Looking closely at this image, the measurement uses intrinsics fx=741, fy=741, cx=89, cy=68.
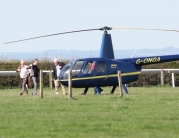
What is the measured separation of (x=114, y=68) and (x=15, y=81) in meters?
12.9

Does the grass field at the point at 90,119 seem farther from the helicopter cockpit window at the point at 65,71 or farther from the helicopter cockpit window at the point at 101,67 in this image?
the helicopter cockpit window at the point at 101,67

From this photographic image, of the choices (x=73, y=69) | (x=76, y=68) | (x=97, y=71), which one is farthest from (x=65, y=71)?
(x=97, y=71)

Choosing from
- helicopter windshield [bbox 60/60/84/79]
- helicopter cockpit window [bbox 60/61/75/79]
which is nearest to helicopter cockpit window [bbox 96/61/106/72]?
helicopter windshield [bbox 60/60/84/79]

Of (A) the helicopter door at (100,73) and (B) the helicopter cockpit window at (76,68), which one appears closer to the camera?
(B) the helicopter cockpit window at (76,68)

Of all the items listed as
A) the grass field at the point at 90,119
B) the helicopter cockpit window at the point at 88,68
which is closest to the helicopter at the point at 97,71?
the helicopter cockpit window at the point at 88,68

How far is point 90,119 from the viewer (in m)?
18.4

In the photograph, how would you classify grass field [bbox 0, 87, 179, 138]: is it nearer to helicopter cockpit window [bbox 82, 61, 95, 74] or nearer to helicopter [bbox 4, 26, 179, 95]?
helicopter [bbox 4, 26, 179, 95]

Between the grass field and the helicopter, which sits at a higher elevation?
the helicopter

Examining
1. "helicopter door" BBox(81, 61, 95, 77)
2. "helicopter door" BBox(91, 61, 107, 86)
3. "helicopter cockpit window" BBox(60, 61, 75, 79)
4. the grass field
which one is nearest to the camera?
the grass field

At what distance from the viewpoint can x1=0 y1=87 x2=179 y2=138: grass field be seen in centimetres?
1563

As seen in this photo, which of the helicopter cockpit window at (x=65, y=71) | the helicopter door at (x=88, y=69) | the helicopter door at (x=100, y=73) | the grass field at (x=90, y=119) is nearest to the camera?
the grass field at (x=90, y=119)

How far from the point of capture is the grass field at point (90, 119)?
51.3ft

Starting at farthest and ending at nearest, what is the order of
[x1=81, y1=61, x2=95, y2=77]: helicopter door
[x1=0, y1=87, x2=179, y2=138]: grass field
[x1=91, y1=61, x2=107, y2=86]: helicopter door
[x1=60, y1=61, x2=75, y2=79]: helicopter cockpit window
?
[x1=91, y1=61, x2=107, y2=86]: helicopter door, [x1=81, y1=61, x2=95, y2=77]: helicopter door, [x1=60, y1=61, x2=75, y2=79]: helicopter cockpit window, [x1=0, y1=87, x2=179, y2=138]: grass field

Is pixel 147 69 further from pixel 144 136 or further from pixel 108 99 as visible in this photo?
pixel 144 136
